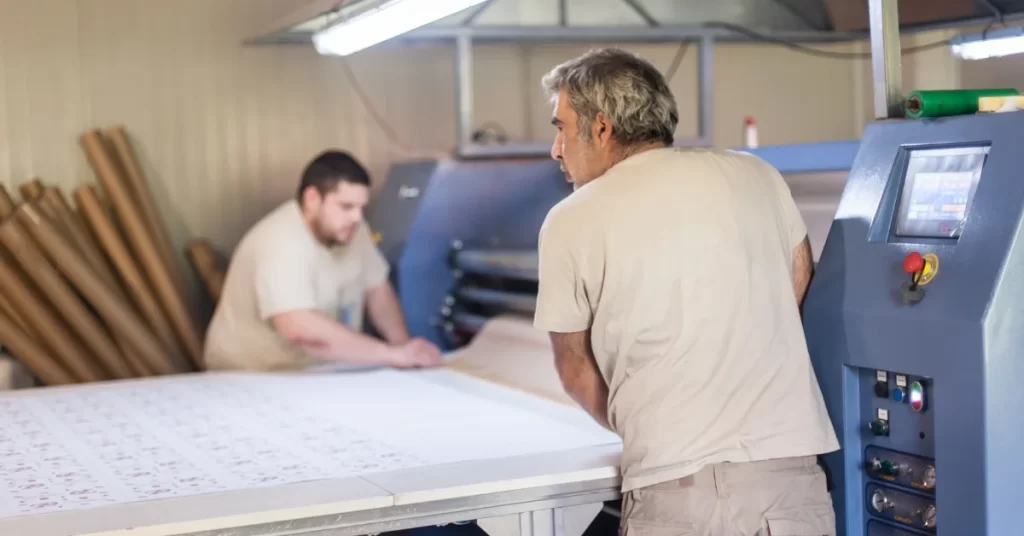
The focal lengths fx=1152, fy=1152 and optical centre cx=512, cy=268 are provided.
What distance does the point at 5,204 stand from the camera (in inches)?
173

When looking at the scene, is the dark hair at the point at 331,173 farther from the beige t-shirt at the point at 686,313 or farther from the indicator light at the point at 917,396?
the indicator light at the point at 917,396

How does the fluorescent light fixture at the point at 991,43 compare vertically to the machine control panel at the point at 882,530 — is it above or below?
above

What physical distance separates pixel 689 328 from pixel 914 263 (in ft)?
1.27

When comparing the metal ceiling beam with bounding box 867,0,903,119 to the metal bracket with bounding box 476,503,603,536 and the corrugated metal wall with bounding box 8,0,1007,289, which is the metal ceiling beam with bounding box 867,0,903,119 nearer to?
the metal bracket with bounding box 476,503,603,536

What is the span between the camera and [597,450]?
2352 mm

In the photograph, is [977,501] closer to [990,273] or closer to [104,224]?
[990,273]

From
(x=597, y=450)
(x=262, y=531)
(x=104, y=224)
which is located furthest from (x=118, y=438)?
(x=104, y=224)

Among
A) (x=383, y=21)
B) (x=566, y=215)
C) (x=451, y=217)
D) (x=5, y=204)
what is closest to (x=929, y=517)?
(x=566, y=215)

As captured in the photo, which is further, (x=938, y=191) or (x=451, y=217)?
(x=451, y=217)

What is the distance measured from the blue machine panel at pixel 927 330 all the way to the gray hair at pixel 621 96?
0.38 meters

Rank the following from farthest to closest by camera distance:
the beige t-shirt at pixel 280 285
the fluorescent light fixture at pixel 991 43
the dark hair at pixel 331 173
A: the dark hair at pixel 331 173 < the beige t-shirt at pixel 280 285 < the fluorescent light fixture at pixel 991 43

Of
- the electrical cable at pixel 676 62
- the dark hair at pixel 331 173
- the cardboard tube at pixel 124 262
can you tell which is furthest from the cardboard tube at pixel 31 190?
the electrical cable at pixel 676 62

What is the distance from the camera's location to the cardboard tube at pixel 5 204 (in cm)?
438

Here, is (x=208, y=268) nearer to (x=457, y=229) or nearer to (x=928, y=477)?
(x=457, y=229)
